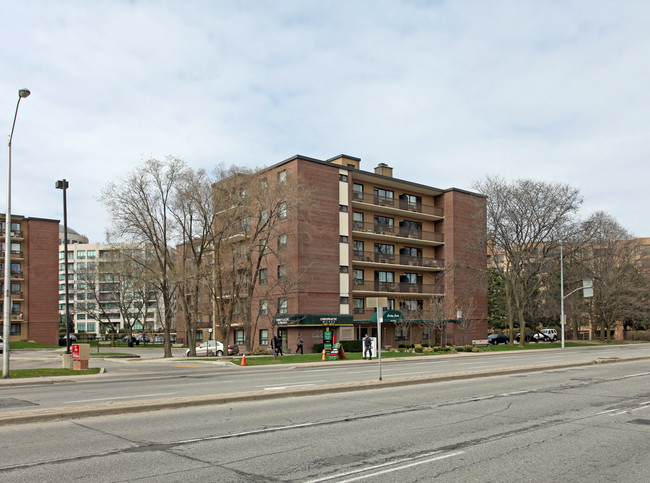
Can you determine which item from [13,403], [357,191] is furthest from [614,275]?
[13,403]

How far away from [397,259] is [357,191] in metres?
7.94

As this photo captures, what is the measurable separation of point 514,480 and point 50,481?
18.2 feet

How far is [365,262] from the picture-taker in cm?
5144

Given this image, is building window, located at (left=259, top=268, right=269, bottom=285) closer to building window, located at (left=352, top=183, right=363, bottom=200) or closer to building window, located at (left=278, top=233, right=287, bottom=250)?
building window, located at (left=278, top=233, right=287, bottom=250)

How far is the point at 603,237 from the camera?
2530 inches

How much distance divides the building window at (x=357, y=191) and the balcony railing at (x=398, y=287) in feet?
25.8

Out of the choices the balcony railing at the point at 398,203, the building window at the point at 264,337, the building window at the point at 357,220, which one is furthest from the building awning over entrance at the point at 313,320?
the balcony railing at the point at 398,203

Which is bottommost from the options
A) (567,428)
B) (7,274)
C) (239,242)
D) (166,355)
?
(166,355)

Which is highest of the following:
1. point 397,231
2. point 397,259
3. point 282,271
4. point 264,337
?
point 397,231

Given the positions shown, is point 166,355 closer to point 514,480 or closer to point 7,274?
point 7,274

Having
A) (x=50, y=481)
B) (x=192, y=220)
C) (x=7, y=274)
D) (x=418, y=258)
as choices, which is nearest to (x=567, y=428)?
(x=50, y=481)

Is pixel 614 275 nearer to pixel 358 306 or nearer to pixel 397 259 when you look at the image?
Answer: pixel 397 259

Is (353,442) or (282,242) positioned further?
(282,242)

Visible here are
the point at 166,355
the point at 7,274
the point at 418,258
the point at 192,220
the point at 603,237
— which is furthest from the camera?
the point at 603,237
